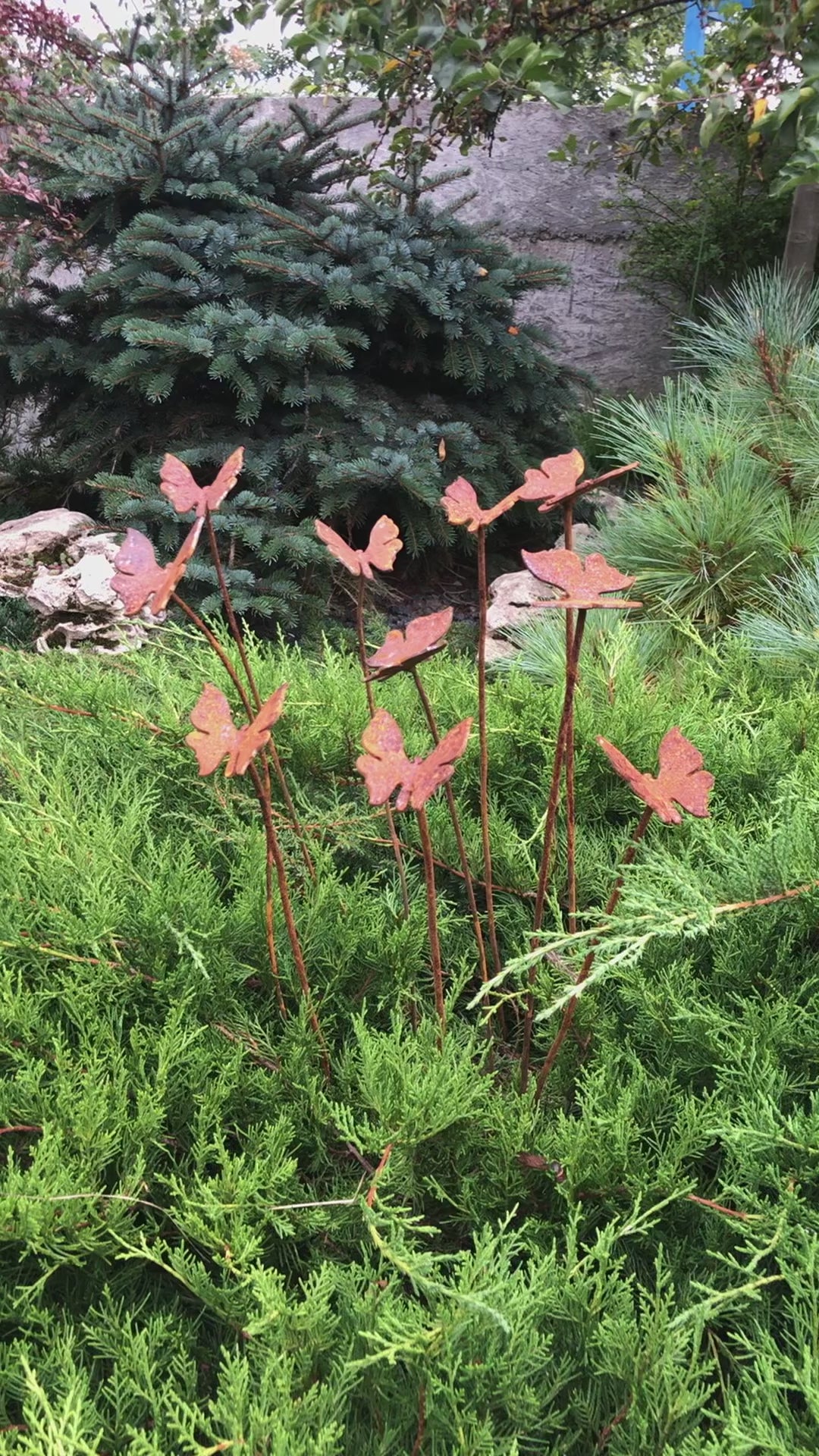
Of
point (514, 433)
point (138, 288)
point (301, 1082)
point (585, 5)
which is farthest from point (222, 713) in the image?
point (585, 5)

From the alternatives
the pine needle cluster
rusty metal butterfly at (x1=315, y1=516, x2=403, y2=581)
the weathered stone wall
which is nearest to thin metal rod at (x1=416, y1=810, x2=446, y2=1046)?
rusty metal butterfly at (x1=315, y1=516, x2=403, y2=581)

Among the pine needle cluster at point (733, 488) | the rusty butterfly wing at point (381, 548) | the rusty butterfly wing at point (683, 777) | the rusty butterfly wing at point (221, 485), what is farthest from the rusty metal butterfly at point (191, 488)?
the pine needle cluster at point (733, 488)

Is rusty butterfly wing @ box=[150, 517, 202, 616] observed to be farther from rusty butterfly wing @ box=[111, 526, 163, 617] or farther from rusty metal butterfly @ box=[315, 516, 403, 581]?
rusty metal butterfly @ box=[315, 516, 403, 581]

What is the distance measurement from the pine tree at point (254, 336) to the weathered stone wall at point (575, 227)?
179 cm

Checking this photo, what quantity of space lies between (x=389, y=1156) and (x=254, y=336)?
2539 millimetres

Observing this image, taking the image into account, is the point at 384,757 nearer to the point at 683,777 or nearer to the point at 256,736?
the point at 256,736

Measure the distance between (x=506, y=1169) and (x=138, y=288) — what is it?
2.82 metres

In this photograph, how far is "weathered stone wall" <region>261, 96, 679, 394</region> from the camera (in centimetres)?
484

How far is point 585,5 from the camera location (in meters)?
3.14

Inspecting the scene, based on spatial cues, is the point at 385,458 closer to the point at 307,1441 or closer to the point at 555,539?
the point at 555,539

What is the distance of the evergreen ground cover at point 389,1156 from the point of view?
58cm

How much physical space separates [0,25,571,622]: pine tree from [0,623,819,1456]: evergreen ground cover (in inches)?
64.6

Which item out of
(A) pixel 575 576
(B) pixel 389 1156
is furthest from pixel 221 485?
(B) pixel 389 1156

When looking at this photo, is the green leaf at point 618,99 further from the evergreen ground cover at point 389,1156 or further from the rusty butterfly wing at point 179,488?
the rusty butterfly wing at point 179,488
